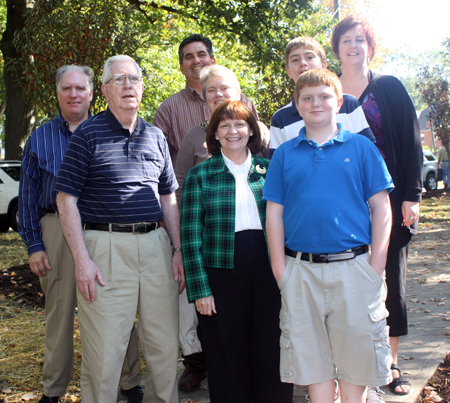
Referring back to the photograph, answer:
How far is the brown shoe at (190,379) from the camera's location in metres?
3.67

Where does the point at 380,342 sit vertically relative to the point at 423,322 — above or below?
above

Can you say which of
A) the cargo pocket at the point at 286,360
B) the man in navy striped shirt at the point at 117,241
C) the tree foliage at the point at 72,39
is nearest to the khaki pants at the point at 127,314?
the man in navy striped shirt at the point at 117,241

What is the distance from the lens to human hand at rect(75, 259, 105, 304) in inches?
111

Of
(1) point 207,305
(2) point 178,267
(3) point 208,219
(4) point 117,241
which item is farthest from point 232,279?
(4) point 117,241

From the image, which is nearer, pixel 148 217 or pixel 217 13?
pixel 148 217

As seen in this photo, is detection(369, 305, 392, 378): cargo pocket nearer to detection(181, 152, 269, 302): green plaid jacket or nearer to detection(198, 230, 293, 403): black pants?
detection(198, 230, 293, 403): black pants

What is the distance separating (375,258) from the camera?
256 centimetres

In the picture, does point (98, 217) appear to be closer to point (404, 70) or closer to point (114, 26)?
point (114, 26)

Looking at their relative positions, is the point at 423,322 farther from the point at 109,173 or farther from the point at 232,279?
the point at 109,173

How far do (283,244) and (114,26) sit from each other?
5.08 m

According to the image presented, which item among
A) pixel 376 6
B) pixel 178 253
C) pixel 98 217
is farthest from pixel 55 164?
pixel 376 6

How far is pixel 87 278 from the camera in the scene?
2809mm

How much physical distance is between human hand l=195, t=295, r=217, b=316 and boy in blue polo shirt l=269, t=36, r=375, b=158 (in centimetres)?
107

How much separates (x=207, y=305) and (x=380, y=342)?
1.01 m
